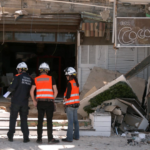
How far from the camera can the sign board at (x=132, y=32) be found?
719cm

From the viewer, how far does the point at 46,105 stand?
5.57 m

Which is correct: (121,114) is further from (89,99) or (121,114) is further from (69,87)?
(69,87)

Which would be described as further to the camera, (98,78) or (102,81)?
(98,78)

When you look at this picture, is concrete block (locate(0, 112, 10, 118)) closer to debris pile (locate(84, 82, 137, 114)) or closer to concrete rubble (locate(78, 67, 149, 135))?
concrete rubble (locate(78, 67, 149, 135))

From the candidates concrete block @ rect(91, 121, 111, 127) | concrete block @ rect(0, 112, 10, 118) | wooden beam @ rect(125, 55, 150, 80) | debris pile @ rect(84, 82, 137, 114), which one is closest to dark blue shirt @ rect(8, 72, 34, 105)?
concrete block @ rect(0, 112, 10, 118)

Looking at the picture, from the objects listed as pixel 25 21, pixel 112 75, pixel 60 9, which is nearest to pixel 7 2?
pixel 25 21

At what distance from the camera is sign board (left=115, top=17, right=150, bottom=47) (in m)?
7.19

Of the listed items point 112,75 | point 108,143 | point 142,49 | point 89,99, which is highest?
point 142,49

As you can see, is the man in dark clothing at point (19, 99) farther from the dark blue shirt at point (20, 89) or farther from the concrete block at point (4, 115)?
the concrete block at point (4, 115)

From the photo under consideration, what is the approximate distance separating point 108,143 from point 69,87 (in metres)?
1.73

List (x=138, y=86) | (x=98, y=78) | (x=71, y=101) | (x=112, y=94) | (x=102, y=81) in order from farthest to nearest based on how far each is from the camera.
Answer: (x=98, y=78), (x=102, y=81), (x=138, y=86), (x=112, y=94), (x=71, y=101)

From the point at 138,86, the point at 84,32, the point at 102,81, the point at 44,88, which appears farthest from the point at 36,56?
the point at 44,88

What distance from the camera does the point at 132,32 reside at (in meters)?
7.27

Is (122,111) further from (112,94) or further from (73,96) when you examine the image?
(73,96)
